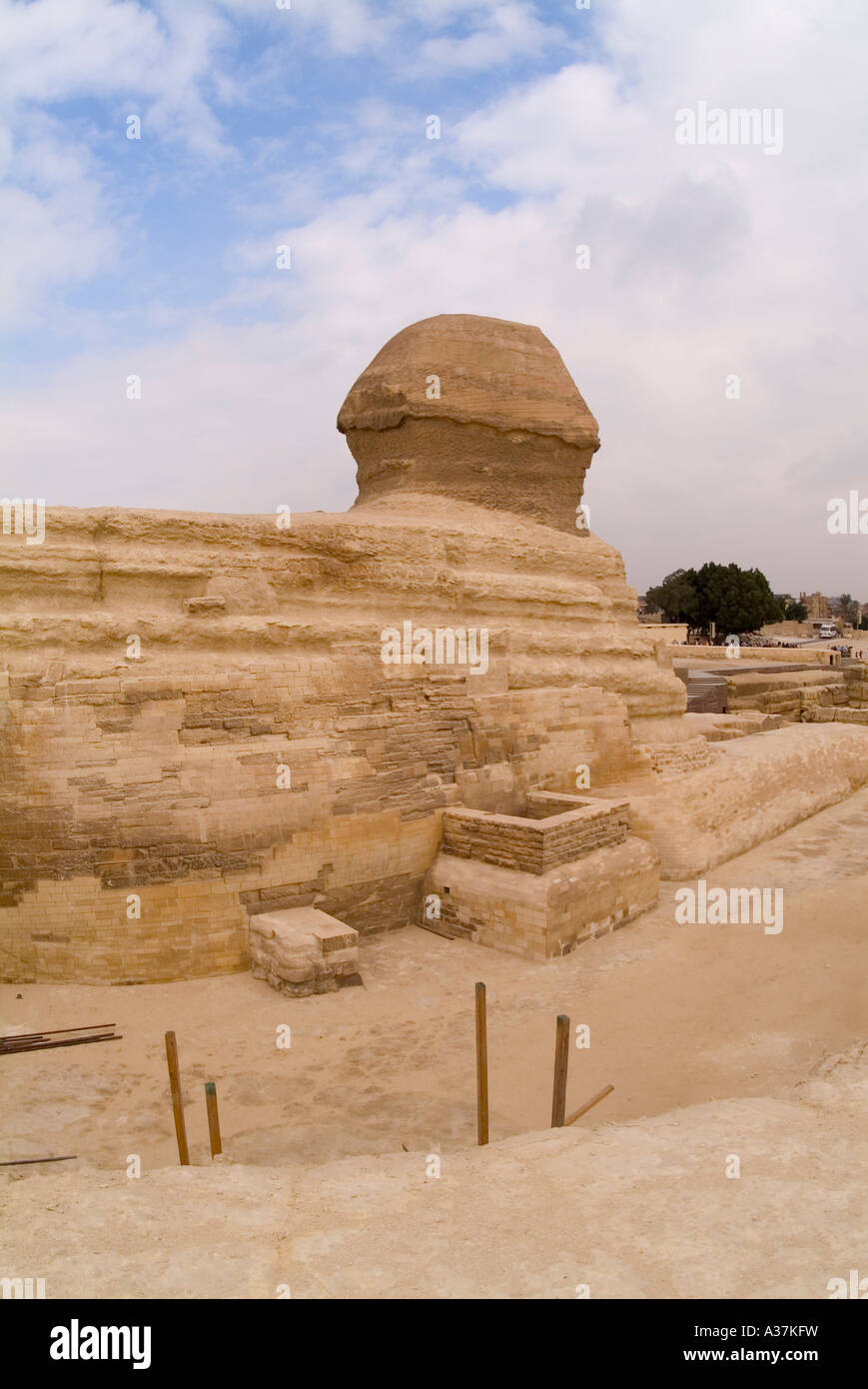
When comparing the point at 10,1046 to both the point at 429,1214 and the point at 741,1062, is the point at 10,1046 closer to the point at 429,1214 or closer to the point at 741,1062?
the point at 429,1214

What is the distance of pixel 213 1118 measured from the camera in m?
4.70

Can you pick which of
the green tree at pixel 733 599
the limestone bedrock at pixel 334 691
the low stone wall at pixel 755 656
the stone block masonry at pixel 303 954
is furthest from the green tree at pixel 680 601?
the stone block masonry at pixel 303 954

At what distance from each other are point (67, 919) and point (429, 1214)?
13.4 feet

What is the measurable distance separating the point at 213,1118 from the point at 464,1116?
1.63 m

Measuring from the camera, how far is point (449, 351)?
434 inches

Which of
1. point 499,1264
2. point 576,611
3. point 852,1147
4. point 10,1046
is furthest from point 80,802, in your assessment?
point 576,611

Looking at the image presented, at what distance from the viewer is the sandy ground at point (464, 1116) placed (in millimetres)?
3420

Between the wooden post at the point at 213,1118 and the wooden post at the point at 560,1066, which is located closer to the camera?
the wooden post at the point at 213,1118

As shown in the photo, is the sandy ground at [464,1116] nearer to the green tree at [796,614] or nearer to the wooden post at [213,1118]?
the wooden post at [213,1118]

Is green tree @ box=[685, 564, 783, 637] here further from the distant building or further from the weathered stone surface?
the distant building

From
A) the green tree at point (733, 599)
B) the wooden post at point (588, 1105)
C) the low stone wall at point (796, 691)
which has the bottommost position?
the wooden post at point (588, 1105)

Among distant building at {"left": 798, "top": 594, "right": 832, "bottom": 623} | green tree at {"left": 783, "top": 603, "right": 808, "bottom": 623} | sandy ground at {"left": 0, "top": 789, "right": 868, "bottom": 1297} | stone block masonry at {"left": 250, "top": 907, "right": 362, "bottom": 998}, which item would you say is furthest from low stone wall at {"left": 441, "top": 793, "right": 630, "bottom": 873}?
distant building at {"left": 798, "top": 594, "right": 832, "bottom": 623}

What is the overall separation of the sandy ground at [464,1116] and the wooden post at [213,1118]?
18 centimetres

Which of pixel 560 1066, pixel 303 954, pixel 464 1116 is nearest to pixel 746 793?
pixel 303 954
